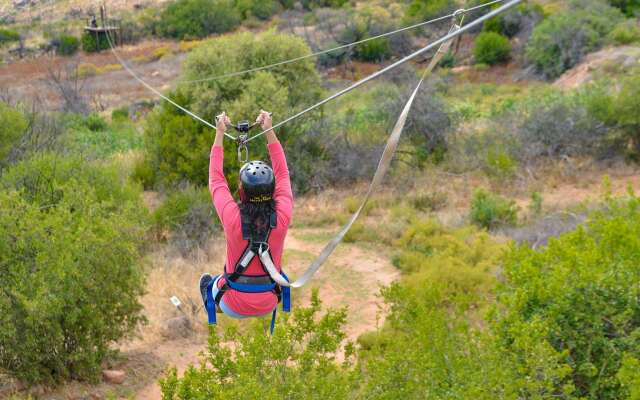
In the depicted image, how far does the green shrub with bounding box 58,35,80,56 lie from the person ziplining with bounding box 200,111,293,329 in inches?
1611

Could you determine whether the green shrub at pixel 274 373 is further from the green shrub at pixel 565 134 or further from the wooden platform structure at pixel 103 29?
the wooden platform structure at pixel 103 29

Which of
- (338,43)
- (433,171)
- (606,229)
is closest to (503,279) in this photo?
(606,229)

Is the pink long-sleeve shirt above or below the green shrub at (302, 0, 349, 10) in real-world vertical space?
above

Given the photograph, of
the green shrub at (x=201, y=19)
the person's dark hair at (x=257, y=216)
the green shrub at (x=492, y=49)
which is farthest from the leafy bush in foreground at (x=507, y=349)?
the green shrub at (x=201, y=19)

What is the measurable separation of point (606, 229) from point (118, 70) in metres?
36.7

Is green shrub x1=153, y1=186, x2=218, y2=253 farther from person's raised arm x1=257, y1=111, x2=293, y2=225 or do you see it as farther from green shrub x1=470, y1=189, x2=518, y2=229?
person's raised arm x1=257, y1=111, x2=293, y2=225

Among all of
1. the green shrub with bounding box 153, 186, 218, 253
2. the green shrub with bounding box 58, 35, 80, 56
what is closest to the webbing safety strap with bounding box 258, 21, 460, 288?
the green shrub with bounding box 153, 186, 218, 253

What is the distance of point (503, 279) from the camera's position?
9.90 metres

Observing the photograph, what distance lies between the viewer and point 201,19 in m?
43.7

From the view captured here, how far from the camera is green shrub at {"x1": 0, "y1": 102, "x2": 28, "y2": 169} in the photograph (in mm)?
12155

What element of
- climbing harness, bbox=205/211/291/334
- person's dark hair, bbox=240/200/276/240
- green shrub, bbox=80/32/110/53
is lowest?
green shrub, bbox=80/32/110/53

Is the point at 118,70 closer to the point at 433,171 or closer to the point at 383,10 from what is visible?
the point at 383,10

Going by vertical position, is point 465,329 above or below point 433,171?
above

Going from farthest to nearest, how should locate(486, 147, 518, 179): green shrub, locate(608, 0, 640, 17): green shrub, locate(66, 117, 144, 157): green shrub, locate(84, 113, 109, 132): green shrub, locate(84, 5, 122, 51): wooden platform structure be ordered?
locate(84, 5, 122, 51): wooden platform structure < locate(608, 0, 640, 17): green shrub < locate(84, 113, 109, 132): green shrub < locate(66, 117, 144, 157): green shrub < locate(486, 147, 518, 179): green shrub
